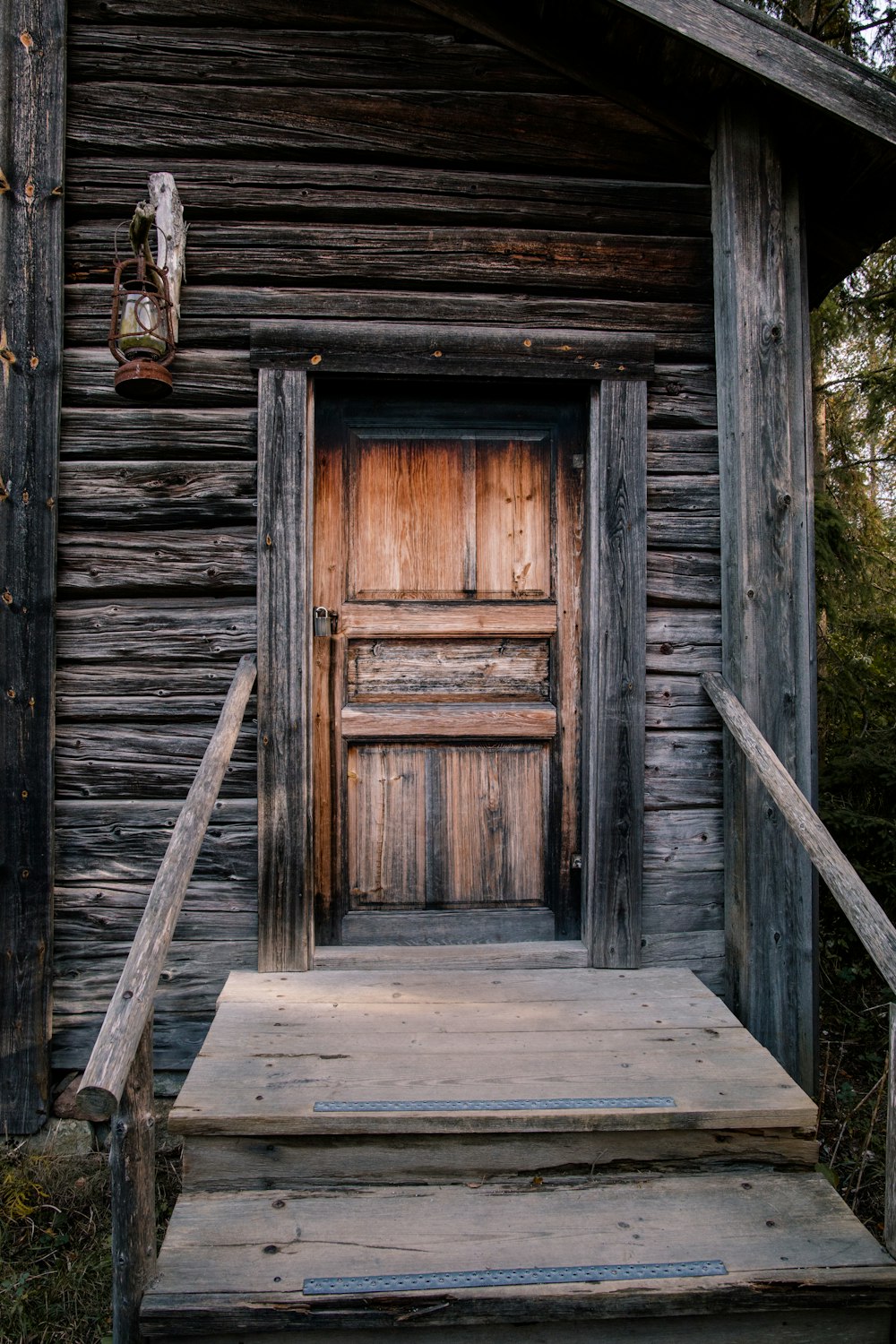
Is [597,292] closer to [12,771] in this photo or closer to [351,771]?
[351,771]

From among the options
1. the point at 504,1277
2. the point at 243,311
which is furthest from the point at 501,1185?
the point at 243,311

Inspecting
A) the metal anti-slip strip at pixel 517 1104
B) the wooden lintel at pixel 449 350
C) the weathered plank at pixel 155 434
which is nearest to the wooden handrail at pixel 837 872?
→ the metal anti-slip strip at pixel 517 1104

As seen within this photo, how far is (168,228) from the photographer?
2727mm

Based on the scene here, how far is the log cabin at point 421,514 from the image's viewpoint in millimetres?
2816

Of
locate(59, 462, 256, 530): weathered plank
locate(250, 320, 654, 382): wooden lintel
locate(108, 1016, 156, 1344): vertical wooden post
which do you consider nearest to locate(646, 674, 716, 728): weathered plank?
locate(250, 320, 654, 382): wooden lintel

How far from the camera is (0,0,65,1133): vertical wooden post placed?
2.78m

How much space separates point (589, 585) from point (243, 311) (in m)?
1.53

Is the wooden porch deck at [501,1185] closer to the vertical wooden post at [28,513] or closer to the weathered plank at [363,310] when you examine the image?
the vertical wooden post at [28,513]

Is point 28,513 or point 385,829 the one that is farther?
point 385,829

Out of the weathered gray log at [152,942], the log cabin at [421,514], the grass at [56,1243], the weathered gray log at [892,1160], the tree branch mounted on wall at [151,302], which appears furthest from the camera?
the log cabin at [421,514]

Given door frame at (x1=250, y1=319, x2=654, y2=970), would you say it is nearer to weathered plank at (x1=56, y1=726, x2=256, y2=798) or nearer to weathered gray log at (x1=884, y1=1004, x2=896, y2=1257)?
weathered plank at (x1=56, y1=726, x2=256, y2=798)

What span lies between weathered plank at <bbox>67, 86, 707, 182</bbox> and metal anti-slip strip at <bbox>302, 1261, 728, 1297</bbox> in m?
3.28

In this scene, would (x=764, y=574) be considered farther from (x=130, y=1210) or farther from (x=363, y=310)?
(x=130, y=1210)

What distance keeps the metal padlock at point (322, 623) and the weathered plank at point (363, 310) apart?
843 mm
